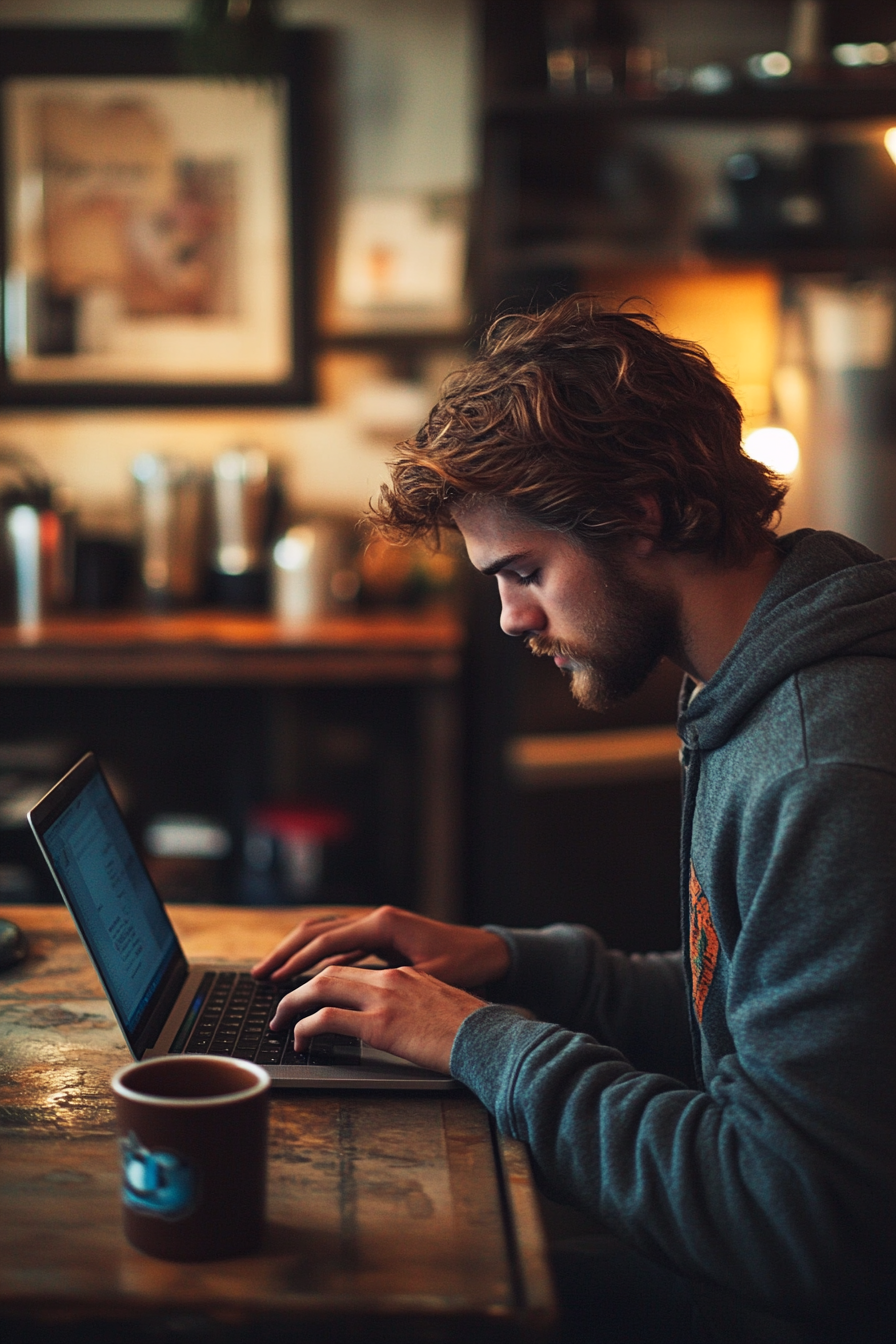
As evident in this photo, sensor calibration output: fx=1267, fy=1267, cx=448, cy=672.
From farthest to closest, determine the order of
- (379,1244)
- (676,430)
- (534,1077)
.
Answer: (676,430)
(534,1077)
(379,1244)

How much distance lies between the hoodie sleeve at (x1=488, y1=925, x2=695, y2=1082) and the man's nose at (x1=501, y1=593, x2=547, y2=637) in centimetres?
30

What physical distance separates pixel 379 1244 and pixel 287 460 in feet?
8.68

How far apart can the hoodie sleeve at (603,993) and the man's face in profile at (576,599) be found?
0.90ft

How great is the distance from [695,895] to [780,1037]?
26 centimetres

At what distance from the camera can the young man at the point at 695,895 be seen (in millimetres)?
819

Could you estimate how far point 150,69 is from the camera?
307 cm

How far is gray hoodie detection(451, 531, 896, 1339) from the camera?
81 cm

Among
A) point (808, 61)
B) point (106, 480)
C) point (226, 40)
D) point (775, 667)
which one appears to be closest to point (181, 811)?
point (106, 480)

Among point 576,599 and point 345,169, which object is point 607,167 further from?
point 576,599

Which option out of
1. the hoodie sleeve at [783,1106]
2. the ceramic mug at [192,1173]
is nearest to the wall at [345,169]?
the hoodie sleeve at [783,1106]

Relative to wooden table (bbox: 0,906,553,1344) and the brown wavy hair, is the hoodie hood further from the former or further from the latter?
wooden table (bbox: 0,906,553,1344)

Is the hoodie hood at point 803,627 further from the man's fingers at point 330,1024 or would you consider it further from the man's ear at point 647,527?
the man's fingers at point 330,1024

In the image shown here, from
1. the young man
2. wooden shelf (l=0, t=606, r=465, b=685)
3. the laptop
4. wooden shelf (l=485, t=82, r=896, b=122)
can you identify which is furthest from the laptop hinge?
wooden shelf (l=485, t=82, r=896, b=122)

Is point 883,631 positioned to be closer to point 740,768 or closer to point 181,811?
point 740,768
